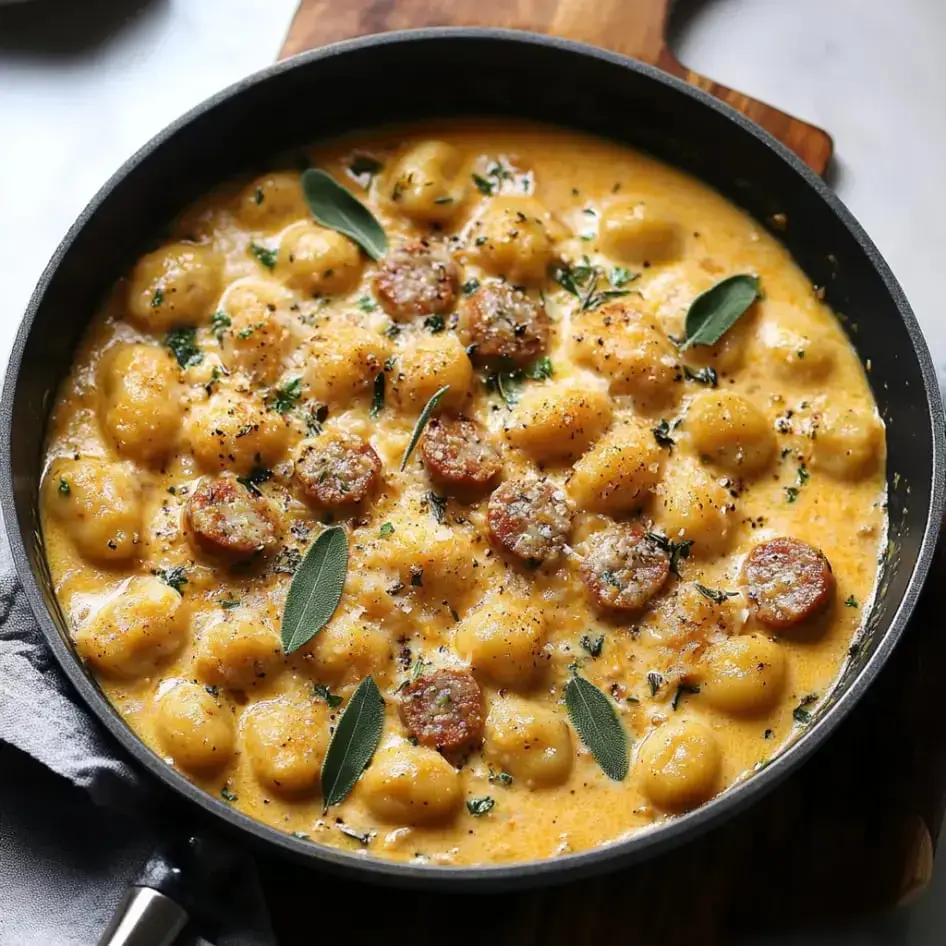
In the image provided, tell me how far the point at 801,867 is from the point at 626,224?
1.56 metres

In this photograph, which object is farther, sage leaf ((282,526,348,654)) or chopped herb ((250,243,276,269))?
chopped herb ((250,243,276,269))

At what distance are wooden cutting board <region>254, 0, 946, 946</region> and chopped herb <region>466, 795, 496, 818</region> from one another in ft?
0.91

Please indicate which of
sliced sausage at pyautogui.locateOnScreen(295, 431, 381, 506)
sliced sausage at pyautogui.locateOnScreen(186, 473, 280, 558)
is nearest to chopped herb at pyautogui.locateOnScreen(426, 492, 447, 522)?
sliced sausage at pyautogui.locateOnScreen(295, 431, 381, 506)

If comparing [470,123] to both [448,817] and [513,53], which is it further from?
[448,817]

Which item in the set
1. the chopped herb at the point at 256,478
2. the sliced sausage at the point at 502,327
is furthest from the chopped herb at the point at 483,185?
the chopped herb at the point at 256,478

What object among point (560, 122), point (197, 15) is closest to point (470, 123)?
point (560, 122)

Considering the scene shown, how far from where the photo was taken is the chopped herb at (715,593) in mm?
2811

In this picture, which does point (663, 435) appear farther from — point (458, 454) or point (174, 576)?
point (174, 576)

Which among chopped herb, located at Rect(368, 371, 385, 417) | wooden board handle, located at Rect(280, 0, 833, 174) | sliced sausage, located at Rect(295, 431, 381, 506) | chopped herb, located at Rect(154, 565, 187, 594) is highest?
wooden board handle, located at Rect(280, 0, 833, 174)

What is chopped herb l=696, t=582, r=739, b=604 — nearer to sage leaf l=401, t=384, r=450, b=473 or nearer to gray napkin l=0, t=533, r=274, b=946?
sage leaf l=401, t=384, r=450, b=473

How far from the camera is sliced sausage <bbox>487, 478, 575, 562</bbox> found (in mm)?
2783

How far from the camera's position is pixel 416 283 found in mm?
3041

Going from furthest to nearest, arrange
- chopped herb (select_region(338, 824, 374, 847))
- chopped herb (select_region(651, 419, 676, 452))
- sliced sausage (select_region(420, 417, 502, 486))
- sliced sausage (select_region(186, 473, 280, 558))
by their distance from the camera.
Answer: chopped herb (select_region(651, 419, 676, 452)), sliced sausage (select_region(420, 417, 502, 486)), sliced sausage (select_region(186, 473, 280, 558)), chopped herb (select_region(338, 824, 374, 847))

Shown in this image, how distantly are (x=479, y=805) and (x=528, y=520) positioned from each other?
2.02ft
